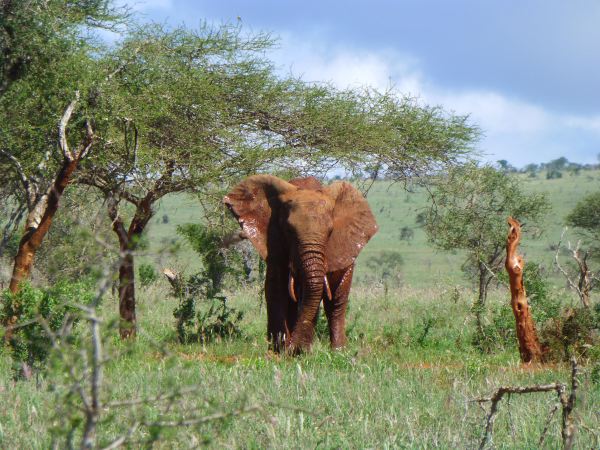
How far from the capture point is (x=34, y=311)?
932 centimetres

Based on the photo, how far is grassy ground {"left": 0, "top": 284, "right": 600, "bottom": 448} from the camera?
559 cm

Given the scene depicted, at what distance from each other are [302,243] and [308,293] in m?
0.57

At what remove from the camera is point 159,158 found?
15.0 m

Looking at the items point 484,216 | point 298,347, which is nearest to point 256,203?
point 298,347

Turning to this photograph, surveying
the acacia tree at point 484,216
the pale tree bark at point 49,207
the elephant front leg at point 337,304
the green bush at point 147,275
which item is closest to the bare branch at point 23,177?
the pale tree bark at point 49,207

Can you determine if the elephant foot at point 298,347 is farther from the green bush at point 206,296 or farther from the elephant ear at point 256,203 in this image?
the elephant ear at point 256,203

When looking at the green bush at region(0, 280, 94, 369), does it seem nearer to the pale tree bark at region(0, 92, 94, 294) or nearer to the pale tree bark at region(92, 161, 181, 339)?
the pale tree bark at region(0, 92, 94, 294)

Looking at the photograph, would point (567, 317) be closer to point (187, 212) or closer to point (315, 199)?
point (315, 199)

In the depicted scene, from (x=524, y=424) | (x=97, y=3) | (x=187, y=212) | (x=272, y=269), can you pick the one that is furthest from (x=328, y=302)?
(x=187, y=212)

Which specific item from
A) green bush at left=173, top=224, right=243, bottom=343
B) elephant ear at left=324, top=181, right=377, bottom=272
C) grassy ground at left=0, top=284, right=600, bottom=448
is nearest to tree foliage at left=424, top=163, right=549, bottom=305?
green bush at left=173, top=224, right=243, bottom=343

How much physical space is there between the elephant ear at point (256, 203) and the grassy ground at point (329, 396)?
1.37 metres

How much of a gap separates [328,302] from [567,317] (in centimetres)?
287

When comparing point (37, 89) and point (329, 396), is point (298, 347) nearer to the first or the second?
point (329, 396)

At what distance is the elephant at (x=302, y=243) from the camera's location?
1103 centimetres
